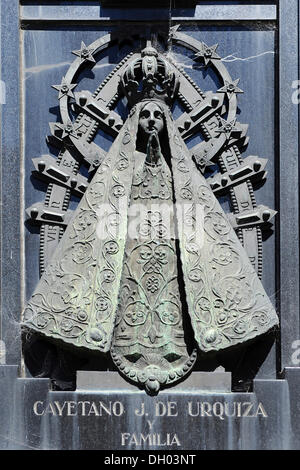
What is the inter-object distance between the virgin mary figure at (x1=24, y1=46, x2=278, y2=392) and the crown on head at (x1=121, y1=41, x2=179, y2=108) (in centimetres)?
1

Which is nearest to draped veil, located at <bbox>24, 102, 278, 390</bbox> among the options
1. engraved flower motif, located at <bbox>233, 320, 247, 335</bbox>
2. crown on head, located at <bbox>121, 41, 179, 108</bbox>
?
engraved flower motif, located at <bbox>233, 320, 247, 335</bbox>

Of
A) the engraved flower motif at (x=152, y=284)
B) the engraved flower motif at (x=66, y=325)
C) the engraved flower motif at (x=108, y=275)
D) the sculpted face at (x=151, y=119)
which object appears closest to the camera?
the engraved flower motif at (x=66, y=325)

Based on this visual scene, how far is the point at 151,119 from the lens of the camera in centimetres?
1273

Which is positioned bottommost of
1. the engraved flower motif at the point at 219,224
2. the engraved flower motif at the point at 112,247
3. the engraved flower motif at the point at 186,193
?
the engraved flower motif at the point at 112,247

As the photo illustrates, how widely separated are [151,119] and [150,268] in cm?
122

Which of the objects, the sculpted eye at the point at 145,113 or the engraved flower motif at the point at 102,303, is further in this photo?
the sculpted eye at the point at 145,113

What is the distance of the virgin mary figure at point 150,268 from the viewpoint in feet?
40.3

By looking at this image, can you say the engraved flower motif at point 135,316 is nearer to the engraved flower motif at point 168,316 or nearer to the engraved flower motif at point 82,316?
the engraved flower motif at point 168,316

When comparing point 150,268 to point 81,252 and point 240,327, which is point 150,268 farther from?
point 240,327

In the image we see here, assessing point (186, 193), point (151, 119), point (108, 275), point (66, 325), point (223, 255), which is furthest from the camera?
point (151, 119)

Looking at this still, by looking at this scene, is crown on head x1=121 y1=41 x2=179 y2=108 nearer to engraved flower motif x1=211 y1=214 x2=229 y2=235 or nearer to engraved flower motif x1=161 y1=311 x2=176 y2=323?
engraved flower motif x1=211 y1=214 x2=229 y2=235

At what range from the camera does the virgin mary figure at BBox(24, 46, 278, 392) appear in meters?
12.3

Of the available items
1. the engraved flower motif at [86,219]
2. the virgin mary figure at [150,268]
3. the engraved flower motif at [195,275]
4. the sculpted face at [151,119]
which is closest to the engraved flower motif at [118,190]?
the virgin mary figure at [150,268]

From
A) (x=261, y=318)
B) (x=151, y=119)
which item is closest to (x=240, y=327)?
(x=261, y=318)
